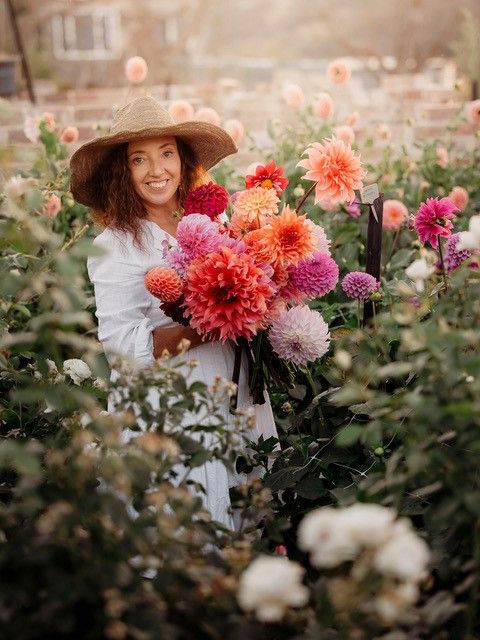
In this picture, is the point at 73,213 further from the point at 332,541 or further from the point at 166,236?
the point at 332,541

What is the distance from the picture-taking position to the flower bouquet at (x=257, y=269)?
182 cm

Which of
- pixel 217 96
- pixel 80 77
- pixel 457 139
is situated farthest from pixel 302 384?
pixel 80 77

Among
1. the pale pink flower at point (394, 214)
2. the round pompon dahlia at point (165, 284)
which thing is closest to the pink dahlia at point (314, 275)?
the round pompon dahlia at point (165, 284)

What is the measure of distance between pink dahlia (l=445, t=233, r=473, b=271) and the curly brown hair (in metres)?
0.70

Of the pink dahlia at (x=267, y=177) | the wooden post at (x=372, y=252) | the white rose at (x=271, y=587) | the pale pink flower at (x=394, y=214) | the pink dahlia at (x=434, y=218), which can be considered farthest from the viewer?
the pale pink flower at (x=394, y=214)

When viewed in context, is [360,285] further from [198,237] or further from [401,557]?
[401,557]

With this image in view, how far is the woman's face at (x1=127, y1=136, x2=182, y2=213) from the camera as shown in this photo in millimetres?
2283

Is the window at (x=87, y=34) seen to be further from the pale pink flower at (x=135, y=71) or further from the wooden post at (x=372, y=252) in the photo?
the wooden post at (x=372, y=252)

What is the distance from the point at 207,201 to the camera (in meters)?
1.97

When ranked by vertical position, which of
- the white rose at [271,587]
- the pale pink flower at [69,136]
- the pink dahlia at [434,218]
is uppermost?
the pale pink flower at [69,136]

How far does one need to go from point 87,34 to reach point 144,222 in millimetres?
16029

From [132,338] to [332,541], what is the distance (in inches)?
48.8

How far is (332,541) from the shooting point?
3.11 feet

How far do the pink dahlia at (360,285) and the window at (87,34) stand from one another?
15.6 meters
